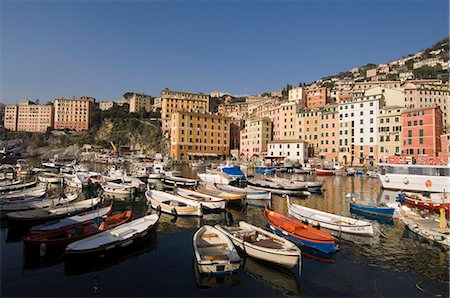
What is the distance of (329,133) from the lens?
79750mm

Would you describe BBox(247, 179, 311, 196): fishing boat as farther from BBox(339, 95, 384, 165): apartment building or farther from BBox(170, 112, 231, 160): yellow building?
BBox(170, 112, 231, 160): yellow building

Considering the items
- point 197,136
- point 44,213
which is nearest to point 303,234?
point 44,213

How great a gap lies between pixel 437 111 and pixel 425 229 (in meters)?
53.8

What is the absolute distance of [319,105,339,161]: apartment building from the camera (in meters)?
78.2

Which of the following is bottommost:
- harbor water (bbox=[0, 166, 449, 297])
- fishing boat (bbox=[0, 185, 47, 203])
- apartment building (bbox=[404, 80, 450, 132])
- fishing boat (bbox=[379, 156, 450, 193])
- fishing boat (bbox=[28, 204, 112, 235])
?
harbor water (bbox=[0, 166, 449, 297])

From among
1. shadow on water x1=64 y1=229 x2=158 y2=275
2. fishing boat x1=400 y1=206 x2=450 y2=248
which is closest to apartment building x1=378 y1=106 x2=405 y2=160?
fishing boat x1=400 y1=206 x2=450 y2=248

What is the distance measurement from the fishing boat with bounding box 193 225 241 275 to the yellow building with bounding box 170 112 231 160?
7237 cm

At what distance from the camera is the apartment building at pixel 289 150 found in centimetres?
7894

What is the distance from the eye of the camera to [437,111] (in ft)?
188

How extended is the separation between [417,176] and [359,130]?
134ft

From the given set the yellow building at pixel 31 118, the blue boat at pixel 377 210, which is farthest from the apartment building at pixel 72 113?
the blue boat at pixel 377 210

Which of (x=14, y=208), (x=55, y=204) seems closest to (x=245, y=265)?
(x=55, y=204)

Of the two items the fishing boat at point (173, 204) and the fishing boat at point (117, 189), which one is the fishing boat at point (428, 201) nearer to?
the fishing boat at point (173, 204)

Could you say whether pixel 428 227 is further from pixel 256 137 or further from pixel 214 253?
pixel 256 137
